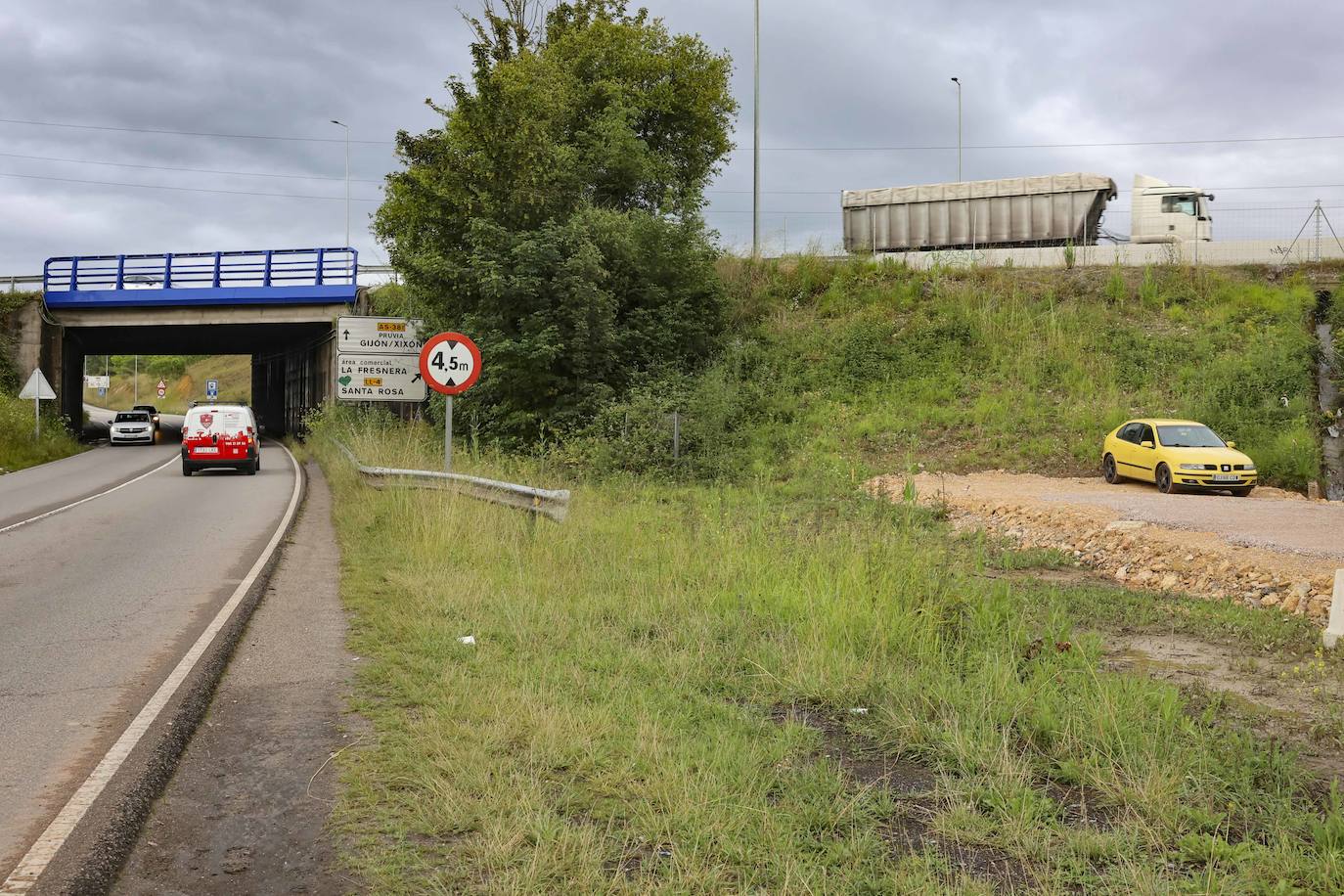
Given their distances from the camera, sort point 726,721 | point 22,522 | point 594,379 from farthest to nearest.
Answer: point 594,379
point 22,522
point 726,721

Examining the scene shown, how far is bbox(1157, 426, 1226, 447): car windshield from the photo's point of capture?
61.2 ft

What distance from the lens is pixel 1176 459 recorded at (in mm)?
18094

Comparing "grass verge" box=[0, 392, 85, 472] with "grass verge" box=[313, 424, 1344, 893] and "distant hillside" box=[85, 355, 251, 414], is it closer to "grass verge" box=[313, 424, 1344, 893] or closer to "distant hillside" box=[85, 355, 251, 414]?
"grass verge" box=[313, 424, 1344, 893]

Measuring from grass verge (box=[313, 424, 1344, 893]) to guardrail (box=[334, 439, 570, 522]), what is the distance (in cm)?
178

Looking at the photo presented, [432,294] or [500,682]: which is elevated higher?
[432,294]

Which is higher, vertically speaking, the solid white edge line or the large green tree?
the large green tree

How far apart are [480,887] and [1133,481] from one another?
61.2ft

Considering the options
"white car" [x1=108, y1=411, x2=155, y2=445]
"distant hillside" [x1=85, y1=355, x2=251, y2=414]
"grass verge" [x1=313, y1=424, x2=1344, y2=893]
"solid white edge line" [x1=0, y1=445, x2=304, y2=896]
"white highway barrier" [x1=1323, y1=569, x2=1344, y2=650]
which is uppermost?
"distant hillside" [x1=85, y1=355, x2=251, y2=414]

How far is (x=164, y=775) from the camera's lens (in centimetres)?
500

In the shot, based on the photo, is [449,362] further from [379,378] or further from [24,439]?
[24,439]

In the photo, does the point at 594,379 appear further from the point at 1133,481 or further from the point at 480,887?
the point at 480,887

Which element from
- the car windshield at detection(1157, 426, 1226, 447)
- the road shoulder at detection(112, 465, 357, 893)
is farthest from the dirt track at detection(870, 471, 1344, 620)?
the road shoulder at detection(112, 465, 357, 893)

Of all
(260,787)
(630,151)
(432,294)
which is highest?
(630,151)

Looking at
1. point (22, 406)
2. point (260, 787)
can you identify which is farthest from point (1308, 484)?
point (22, 406)
